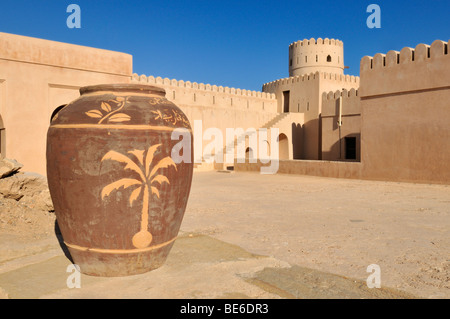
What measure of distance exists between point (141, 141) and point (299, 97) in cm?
2237

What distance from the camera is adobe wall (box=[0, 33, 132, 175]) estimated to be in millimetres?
8820

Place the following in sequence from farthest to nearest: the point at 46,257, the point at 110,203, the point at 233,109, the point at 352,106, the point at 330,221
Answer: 1. the point at 233,109
2. the point at 352,106
3. the point at 330,221
4. the point at 46,257
5. the point at 110,203

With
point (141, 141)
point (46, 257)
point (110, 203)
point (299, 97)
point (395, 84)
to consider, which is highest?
point (299, 97)

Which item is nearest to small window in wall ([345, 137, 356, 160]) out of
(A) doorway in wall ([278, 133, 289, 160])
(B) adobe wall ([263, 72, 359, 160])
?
(B) adobe wall ([263, 72, 359, 160])

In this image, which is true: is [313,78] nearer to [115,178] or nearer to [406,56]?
[406,56]

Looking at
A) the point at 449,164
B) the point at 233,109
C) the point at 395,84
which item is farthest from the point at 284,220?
the point at 233,109

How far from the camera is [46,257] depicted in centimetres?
385

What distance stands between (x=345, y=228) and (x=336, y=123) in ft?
53.1

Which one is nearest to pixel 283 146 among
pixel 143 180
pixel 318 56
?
pixel 318 56

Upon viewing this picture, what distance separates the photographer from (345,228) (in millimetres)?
5133

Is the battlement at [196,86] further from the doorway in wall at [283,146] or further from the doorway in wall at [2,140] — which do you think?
the doorway in wall at [2,140]

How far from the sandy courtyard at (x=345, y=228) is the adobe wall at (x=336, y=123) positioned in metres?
10.2

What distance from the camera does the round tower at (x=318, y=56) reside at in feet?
88.4
